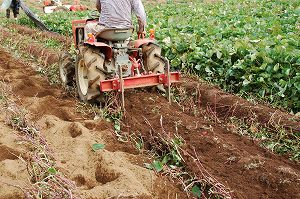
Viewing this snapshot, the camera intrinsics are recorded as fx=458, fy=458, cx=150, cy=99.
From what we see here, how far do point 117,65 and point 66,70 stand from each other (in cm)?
141

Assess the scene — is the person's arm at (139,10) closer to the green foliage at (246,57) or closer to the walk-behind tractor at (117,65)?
the walk-behind tractor at (117,65)

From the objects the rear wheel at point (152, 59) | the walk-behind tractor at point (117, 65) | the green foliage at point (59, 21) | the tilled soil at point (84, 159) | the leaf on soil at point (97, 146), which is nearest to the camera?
the tilled soil at point (84, 159)

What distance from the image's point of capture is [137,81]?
19.4 feet

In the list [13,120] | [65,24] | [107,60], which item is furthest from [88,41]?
[65,24]

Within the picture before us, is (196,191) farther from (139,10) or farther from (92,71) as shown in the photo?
(139,10)

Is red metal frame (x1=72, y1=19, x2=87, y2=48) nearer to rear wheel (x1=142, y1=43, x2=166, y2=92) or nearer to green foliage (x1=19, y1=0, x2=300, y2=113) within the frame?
rear wheel (x1=142, y1=43, x2=166, y2=92)

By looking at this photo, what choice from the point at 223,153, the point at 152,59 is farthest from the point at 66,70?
the point at 223,153

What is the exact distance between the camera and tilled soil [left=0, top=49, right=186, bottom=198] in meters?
3.90

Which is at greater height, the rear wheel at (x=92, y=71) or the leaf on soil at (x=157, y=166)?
the rear wheel at (x=92, y=71)

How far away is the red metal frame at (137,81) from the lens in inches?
225

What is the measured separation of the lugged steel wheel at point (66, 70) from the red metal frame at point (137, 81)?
1709 mm

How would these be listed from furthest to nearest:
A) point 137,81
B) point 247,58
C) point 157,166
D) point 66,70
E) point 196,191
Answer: point 66,70, point 247,58, point 137,81, point 157,166, point 196,191

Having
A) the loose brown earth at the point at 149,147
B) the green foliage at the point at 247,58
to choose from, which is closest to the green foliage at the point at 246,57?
the green foliage at the point at 247,58

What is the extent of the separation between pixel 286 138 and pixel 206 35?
477 cm
